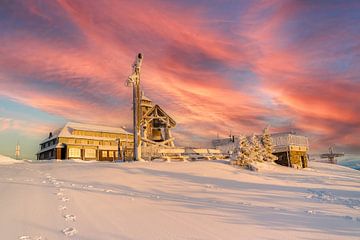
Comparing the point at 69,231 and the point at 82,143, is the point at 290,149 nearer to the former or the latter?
the point at 69,231

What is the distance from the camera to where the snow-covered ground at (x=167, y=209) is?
7520 millimetres

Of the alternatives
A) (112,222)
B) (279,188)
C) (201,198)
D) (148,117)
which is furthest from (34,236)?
(148,117)

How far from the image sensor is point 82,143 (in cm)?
5700

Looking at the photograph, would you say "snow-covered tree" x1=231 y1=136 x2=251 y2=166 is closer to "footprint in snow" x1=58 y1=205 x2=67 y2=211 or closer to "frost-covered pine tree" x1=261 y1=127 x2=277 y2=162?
"frost-covered pine tree" x1=261 y1=127 x2=277 y2=162

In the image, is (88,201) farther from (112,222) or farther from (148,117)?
(148,117)

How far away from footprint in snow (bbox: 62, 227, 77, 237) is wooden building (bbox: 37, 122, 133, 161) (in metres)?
47.4

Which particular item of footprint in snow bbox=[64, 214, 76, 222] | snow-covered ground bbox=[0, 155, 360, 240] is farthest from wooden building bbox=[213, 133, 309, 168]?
footprint in snow bbox=[64, 214, 76, 222]

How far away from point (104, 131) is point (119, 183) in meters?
47.7

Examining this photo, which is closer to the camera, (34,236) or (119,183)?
(34,236)

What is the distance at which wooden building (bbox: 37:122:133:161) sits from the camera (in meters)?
55.7

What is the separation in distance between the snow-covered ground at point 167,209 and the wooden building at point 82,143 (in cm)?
4051

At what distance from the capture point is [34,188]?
488 inches

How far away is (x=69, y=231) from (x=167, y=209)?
3626 millimetres

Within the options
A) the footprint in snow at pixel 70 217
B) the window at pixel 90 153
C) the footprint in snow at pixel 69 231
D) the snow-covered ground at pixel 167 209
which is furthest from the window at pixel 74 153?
the footprint in snow at pixel 69 231
